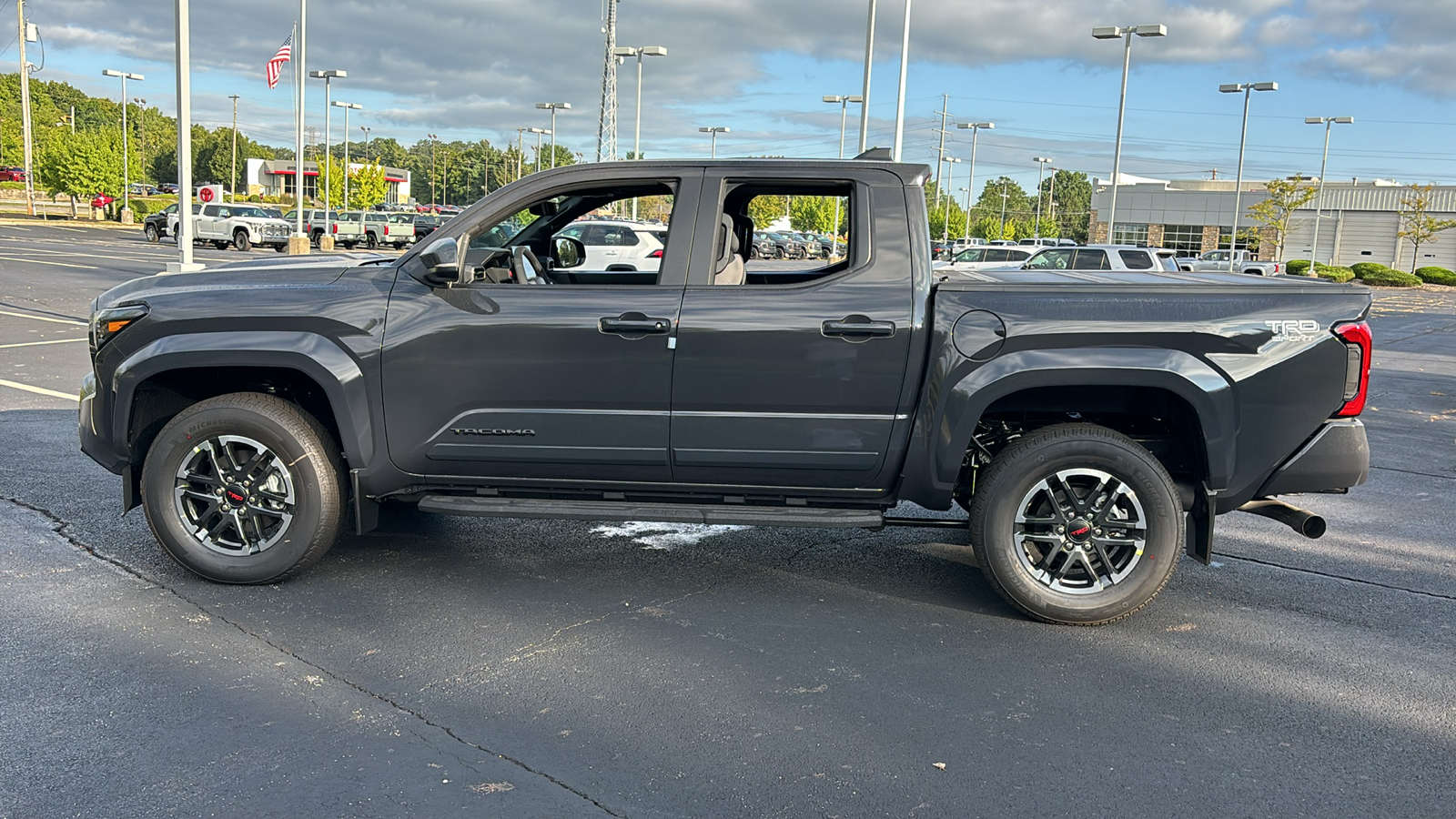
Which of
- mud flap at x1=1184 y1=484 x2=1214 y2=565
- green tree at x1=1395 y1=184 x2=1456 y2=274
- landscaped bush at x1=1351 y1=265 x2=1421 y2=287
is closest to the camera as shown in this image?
mud flap at x1=1184 y1=484 x2=1214 y2=565

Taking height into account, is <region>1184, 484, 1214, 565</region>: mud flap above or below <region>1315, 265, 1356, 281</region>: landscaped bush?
below

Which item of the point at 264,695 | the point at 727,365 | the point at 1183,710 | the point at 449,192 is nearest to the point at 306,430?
the point at 264,695

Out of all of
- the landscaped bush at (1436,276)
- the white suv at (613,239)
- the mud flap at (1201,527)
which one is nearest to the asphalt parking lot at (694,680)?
the mud flap at (1201,527)

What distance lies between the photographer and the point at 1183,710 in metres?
3.94

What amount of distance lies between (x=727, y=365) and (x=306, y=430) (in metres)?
1.83

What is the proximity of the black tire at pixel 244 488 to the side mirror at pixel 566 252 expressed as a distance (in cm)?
153

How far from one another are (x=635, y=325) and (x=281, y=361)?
1516mm

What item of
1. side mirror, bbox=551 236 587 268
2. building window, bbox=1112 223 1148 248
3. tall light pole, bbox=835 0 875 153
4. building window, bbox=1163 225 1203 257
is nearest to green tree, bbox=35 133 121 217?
tall light pole, bbox=835 0 875 153

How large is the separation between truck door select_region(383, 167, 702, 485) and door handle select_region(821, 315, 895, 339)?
0.65 m

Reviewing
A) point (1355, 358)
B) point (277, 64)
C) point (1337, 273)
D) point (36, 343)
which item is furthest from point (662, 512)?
point (1337, 273)

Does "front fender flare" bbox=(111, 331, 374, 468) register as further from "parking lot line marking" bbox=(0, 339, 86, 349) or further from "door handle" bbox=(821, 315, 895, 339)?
"parking lot line marking" bbox=(0, 339, 86, 349)

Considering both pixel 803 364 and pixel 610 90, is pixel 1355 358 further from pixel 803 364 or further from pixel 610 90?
pixel 610 90

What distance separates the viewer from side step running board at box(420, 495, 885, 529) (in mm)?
4727

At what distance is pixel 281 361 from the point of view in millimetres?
4820
